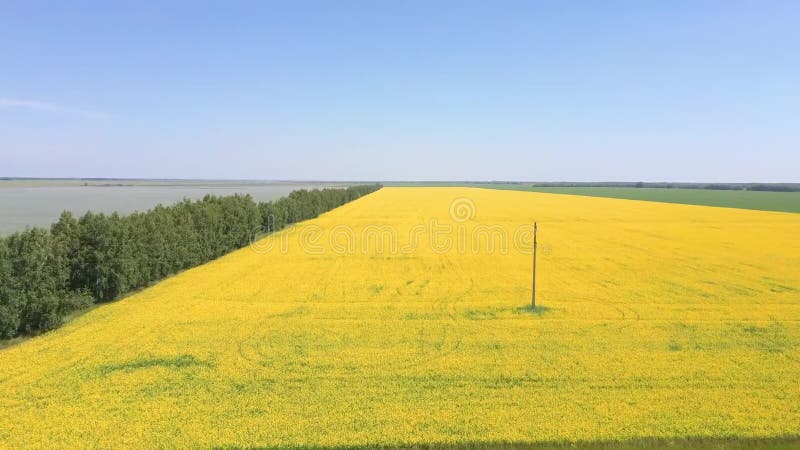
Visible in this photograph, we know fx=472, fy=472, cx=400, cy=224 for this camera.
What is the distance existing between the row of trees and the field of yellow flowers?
34.3 inches

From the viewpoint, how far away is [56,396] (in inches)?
356

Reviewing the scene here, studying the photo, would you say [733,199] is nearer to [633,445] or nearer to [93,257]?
[633,445]

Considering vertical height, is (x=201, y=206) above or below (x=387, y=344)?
above

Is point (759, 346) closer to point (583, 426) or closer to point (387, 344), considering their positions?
point (583, 426)

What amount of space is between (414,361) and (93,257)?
12245 mm

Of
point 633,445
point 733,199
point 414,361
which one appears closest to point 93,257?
point 414,361

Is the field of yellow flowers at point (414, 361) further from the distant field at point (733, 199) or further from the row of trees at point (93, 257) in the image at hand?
the distant field at point (733, 199)

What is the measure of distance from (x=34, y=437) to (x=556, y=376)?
9.47 m

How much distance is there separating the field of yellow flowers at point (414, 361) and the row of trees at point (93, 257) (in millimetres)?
871

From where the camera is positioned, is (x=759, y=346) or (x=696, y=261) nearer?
(x=759, y=346)

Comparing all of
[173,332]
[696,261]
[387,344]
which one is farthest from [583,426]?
[696,261]

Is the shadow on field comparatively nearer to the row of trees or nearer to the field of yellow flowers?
the field of yellow flowers

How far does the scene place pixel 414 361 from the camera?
35.4 ft

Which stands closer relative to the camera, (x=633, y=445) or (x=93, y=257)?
(x=633, y=445)
